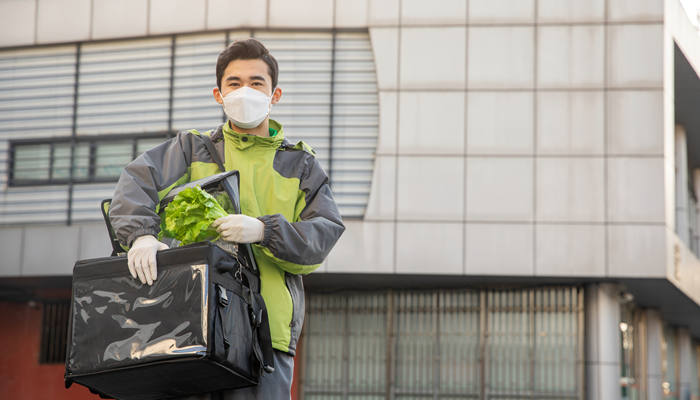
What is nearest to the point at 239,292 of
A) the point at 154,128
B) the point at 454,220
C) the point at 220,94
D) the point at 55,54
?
the point at 220,94

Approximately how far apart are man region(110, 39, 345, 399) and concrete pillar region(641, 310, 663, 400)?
19.3 m

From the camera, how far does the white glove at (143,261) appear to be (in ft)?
11.1

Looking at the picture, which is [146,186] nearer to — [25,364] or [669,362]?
[25,364]

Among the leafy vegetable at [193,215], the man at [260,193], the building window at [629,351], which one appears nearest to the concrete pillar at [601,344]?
the building window at [629,351]

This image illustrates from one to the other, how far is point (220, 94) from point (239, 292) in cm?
92

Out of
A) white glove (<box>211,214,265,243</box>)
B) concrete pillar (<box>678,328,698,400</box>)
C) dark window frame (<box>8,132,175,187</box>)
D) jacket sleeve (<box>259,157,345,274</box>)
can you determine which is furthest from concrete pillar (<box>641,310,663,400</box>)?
white glove (<box>211,214,265,243</box>)

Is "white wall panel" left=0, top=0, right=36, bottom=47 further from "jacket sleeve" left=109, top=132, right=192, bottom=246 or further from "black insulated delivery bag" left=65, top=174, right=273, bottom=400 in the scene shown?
"black insulated delivery bag" left=65, top=174, right=273, bottom=400

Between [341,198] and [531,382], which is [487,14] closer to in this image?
[341,198]

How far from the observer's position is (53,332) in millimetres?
20141

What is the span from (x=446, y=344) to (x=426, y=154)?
3.34 m

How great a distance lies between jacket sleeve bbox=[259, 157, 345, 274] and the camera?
365cm

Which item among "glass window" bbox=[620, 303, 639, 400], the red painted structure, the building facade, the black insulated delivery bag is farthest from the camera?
the red painted structure

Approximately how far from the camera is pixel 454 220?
17.0 m

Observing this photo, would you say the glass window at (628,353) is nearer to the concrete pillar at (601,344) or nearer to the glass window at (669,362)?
the concrete pillar at (601,344)
